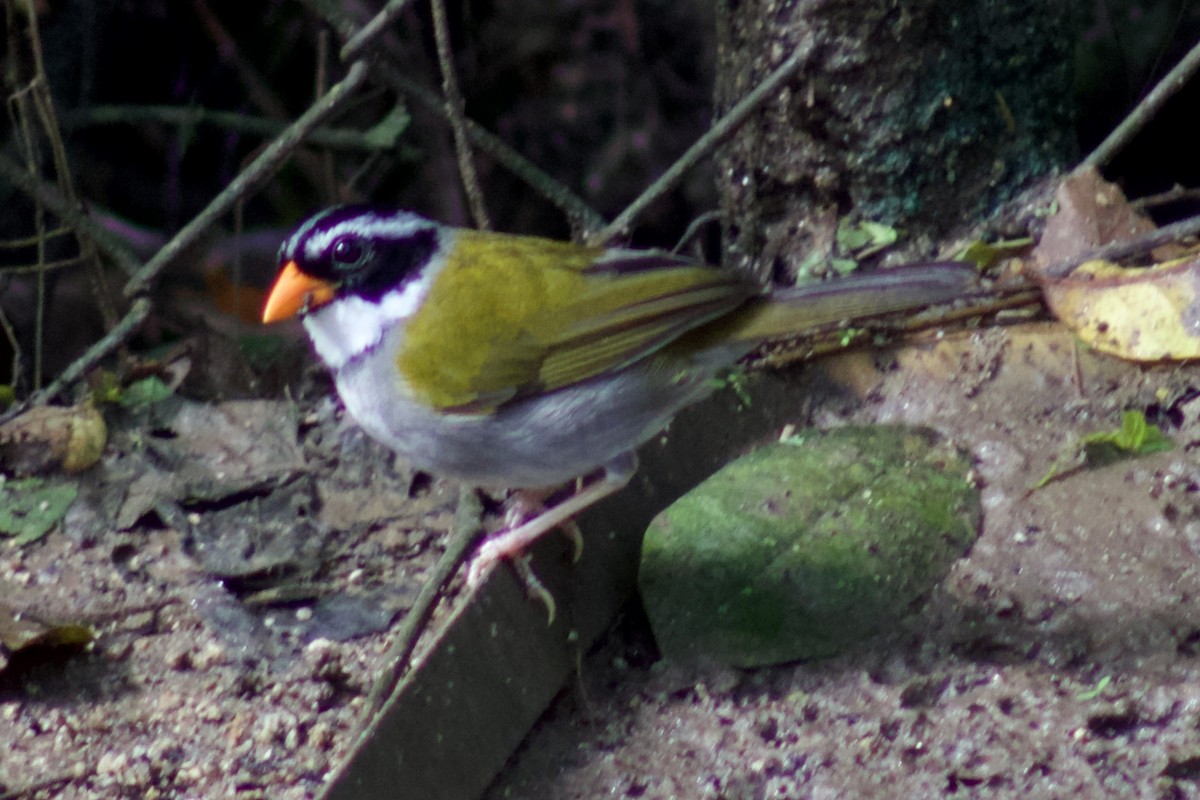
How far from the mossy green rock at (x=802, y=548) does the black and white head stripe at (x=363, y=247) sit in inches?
36.7

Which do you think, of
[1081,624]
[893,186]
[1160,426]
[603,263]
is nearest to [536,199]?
[893,186]

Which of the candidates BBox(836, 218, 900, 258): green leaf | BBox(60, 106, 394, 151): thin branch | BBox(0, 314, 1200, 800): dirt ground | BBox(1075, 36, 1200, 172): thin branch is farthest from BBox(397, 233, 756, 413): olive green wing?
BBox(60, 106, 394, 151): thin branch

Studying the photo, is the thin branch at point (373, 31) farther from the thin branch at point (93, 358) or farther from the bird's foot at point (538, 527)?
the bird's foot at point (538, 527)

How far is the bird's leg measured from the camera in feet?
9.87

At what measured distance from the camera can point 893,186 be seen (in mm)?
4090

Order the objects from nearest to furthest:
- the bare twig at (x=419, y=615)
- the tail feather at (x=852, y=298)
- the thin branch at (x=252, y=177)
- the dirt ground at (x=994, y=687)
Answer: the bare twig at (x=419, y=615), the dirt ground at (x=994, y=687), the tail feather at (x=852, y=298), the thin branch at (x=252, y=177)

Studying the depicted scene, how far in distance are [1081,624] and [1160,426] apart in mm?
813

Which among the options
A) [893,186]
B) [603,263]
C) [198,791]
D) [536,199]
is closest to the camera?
[198,791]

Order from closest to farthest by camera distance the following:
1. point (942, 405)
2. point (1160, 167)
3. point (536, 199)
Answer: point (942, 405) < point (1160, 167) < point (536, 199)

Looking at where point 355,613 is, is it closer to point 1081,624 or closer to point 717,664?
point 717,664

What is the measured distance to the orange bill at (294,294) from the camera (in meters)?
3.17

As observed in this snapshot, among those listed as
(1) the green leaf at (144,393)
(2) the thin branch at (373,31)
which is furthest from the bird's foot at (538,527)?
(2) the thin branch at (373,31)

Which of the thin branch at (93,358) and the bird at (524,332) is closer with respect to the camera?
the bird at (524,332)

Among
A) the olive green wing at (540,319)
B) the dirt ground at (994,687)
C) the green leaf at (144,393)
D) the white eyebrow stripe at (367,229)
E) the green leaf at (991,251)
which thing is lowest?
the dirt ground at (994,687)
